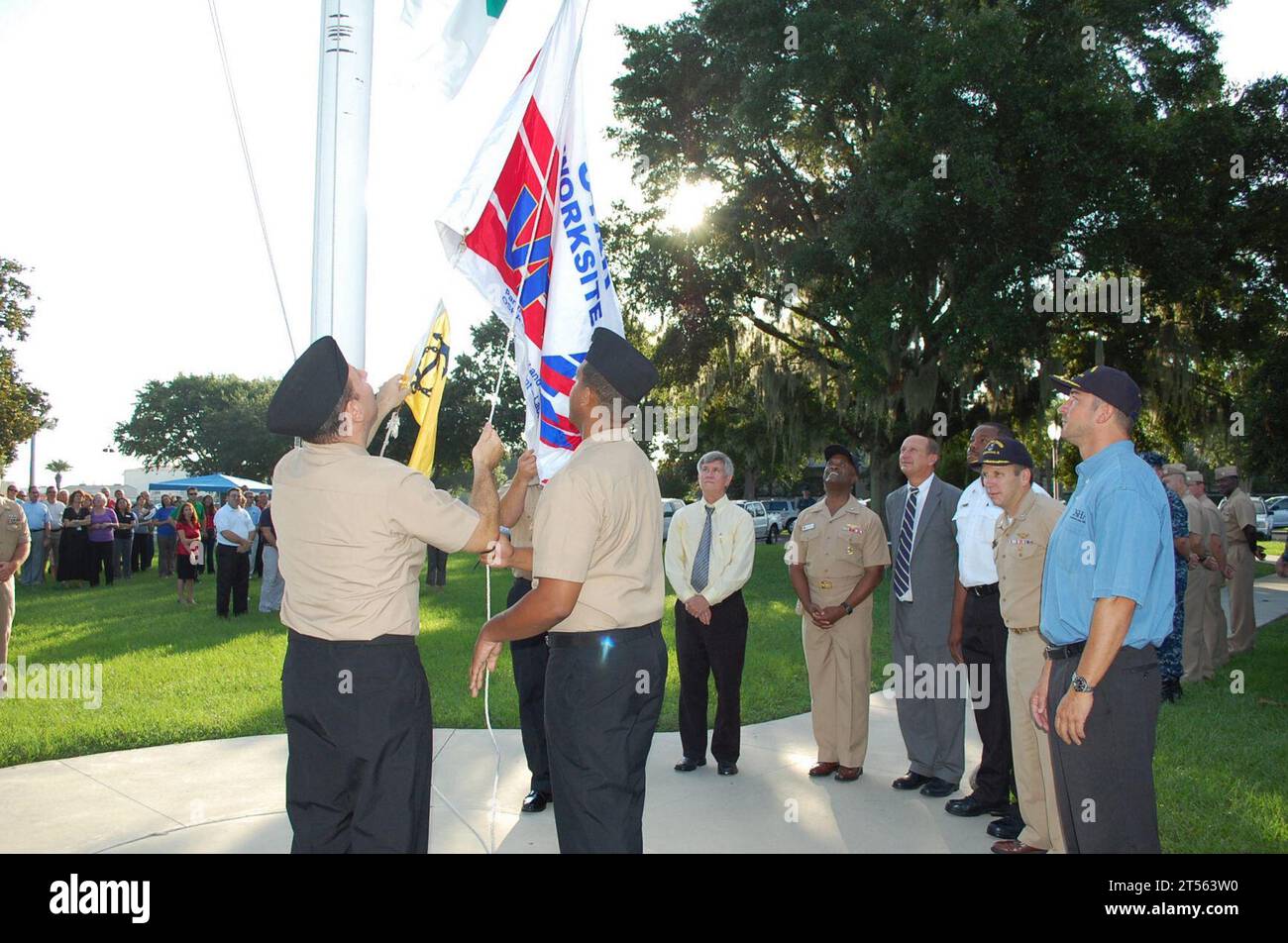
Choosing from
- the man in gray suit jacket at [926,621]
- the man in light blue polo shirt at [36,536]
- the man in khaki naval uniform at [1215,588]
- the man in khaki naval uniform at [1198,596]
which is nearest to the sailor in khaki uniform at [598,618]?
the man in gray suit jacket at [926,621]

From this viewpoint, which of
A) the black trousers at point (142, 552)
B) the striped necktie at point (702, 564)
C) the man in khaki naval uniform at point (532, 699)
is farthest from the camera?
the black trousers at point (142, 552)

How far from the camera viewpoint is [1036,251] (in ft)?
56.1

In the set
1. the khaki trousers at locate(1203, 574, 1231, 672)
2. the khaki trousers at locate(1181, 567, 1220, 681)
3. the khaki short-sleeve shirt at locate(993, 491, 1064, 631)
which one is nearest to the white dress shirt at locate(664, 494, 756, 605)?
the khaki short-sleeve shirt at locate(993, 491, 1064, 631)

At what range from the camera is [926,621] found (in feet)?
20.0

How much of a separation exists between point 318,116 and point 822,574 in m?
4.15

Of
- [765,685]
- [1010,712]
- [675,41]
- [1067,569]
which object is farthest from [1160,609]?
[675,41]

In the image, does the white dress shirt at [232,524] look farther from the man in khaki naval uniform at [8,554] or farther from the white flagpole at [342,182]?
the white flagpole at [342,182]

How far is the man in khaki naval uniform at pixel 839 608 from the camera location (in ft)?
20.2

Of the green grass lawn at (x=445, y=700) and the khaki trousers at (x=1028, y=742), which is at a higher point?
the khaki trousers at (x=1028, y=742)

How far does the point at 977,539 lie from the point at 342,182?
390cm

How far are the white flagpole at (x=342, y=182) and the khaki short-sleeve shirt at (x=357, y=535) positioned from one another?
100 centimetres

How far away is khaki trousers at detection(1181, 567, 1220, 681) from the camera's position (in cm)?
955

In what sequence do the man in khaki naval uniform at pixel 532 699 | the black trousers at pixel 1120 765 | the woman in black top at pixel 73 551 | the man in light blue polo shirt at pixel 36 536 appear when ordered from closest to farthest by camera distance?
the black trousers at pixel 1120 765
the man in khaki naval uniform at pixel 532 699
the man in light blue polo shirt at pixel 36 536
the woman in black top at pixel 73 551

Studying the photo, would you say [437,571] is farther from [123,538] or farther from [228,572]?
[123,538]
